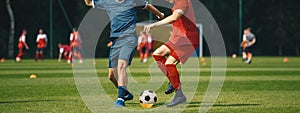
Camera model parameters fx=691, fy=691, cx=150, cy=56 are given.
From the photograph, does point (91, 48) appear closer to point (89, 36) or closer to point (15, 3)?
point (89, 36)

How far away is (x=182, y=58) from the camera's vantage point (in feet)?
38.1

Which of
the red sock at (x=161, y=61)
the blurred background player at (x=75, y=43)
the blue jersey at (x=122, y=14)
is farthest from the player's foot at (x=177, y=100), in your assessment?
the blurred background player at (x=75, y=43)

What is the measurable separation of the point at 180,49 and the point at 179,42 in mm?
171

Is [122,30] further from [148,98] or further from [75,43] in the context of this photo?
[75,43]

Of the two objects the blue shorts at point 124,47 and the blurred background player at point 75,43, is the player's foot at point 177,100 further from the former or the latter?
the blurred background player at point 75,43

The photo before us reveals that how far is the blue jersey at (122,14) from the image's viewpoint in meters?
11.0

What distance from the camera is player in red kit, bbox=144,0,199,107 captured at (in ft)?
36.3

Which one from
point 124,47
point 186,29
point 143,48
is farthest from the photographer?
point 143,48

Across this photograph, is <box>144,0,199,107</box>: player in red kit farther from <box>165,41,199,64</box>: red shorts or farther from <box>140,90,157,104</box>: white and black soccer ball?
<box>140,90,157,104</box>: white and black soccer ball

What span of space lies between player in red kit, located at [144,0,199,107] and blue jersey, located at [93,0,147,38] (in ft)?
2.10

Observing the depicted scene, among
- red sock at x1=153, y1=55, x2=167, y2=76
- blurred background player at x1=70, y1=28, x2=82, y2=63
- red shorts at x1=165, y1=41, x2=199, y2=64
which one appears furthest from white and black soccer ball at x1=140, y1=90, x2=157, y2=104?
blurred background player at x1=70, y1=28, x2=82, y2=63

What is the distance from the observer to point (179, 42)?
1143 cm

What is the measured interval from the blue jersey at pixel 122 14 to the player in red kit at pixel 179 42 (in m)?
0.64

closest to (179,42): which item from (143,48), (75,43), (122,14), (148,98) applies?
(122,14)
